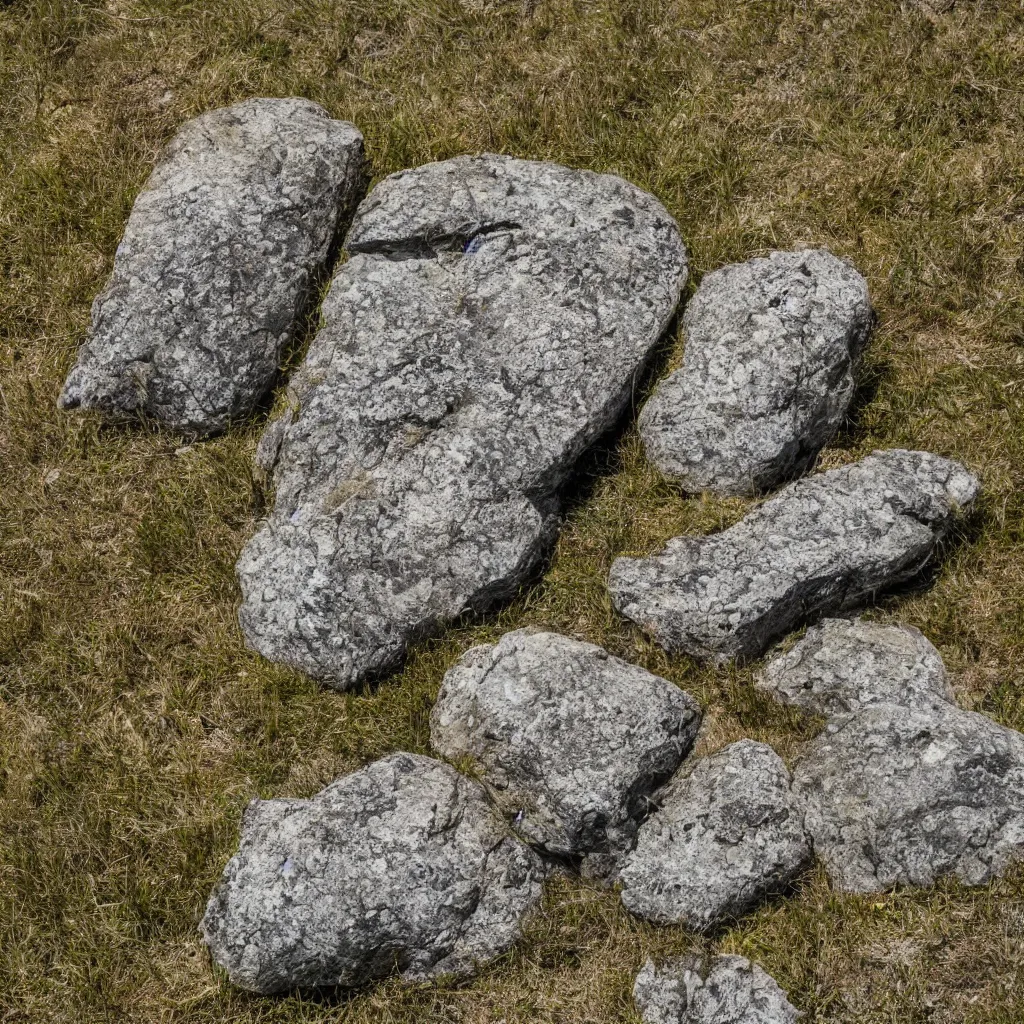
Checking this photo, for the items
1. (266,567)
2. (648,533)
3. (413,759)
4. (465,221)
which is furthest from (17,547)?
(648,533)

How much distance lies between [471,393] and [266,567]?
3.53 ft

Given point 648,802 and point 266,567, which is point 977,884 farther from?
point 266,567

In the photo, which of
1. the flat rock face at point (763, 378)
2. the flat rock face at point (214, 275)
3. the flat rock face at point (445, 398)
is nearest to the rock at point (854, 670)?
the flat rock face at point (763, 378)

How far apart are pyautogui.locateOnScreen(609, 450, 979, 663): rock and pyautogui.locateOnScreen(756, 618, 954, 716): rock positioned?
0.35ft

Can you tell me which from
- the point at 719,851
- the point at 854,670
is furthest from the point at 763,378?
the point at 719,851

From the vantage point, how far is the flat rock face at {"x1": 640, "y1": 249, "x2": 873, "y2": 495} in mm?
4836

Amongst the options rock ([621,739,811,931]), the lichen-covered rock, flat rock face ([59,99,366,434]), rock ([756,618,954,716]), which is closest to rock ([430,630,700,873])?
rock ([621,739,811,931])

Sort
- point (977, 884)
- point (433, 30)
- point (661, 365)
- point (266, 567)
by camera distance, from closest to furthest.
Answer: point (977, 884) → point (266, 567) → point (661, 365) → point (433, 30)

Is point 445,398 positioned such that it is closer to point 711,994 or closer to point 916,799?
point 916,799

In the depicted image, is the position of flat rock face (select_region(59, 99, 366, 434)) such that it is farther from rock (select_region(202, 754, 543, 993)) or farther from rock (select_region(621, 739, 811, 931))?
rock (select_region(621, 739, 811, 931))

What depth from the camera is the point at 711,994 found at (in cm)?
420

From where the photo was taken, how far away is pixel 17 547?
5.28 meters

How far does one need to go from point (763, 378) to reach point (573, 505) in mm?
946

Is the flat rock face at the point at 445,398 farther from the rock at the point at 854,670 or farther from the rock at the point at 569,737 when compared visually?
the rock at the point at 854,670
